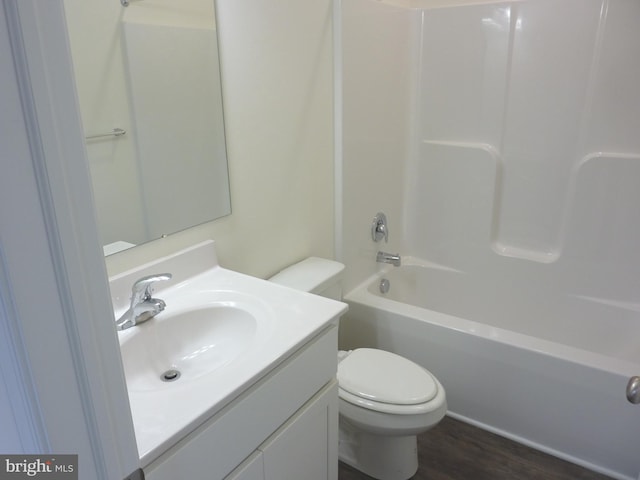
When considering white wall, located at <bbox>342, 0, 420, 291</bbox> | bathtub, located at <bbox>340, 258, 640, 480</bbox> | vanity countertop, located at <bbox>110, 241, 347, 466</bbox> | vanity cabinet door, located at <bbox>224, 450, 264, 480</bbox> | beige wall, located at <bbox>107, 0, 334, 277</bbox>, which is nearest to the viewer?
vanity countertop, located at <bbox>110, 241, 347, 466</bbox>

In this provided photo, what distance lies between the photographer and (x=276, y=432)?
1142mm

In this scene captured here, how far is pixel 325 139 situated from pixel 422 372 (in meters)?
1.01

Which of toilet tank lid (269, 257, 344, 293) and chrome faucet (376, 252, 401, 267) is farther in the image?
chrome faucet (376, 252, 401, 267)

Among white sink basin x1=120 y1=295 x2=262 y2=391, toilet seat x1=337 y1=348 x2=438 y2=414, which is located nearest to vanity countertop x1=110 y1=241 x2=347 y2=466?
white sink basin x1=120 y1=295 x2=262 y2=391

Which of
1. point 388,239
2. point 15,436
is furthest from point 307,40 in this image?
point 15,436

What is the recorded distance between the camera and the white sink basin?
117 centimetres

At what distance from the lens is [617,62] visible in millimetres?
2033

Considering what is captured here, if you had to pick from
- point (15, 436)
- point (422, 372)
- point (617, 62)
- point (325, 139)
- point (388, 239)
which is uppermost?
point (617, 62)

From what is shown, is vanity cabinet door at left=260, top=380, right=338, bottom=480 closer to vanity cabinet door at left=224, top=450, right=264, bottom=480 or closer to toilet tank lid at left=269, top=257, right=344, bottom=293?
vanity cabinet door at left=224, top=450, right=264, bottom=480

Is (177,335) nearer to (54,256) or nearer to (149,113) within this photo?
(149,113)

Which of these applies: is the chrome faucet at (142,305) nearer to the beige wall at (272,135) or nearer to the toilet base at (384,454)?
the beige wall at (272,135)

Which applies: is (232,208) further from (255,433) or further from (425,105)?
(425,105)

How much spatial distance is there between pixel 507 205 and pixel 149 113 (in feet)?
5.97

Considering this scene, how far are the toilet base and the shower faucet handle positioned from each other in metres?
0.95
